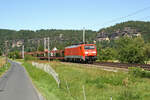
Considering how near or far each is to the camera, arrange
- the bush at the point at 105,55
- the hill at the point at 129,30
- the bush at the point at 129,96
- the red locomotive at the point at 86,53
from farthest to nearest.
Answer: the hill at the point at 129,30, the bush at the point at 105,55, the red locomotive at the point at 86,53, the bush at the point at 129,96

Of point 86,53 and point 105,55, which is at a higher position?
point 86,53

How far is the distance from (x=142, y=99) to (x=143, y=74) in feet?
33.3

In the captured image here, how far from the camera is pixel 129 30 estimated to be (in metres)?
176

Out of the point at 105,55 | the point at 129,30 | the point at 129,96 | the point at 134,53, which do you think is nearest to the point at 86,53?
the point at 134,53

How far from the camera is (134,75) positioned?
21234 millimetres

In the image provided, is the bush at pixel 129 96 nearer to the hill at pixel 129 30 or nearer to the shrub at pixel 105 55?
the shrub at pixel 105 55

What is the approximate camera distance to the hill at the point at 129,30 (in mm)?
153488

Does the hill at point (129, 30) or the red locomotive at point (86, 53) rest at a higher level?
the hill at point (129, 30)

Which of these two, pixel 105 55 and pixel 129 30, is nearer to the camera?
pixel 105 55

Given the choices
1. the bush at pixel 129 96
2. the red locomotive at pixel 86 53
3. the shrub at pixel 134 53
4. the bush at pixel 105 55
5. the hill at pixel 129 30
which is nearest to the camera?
the bush at pixel 129 96

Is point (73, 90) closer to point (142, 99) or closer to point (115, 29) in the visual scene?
point (142, 99)

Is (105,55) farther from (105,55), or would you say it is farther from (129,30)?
(129,30)

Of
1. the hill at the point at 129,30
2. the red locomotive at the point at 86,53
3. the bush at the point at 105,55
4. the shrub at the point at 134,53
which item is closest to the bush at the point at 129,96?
the red locomotive at the point at 86,53

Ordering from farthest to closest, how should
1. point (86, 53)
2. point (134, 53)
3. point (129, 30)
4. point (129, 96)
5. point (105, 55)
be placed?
point (129, 30) < point (105, 55) < point (134, 53) < point (86, 53) < point (129, 96)
